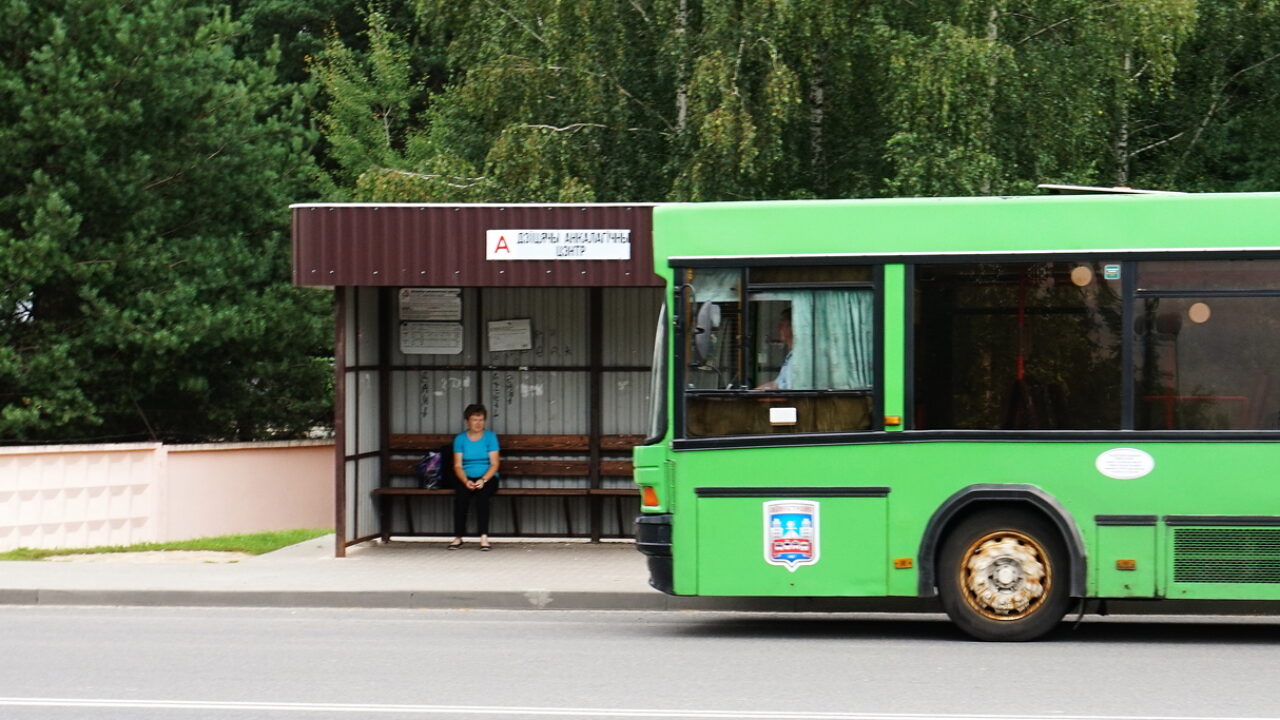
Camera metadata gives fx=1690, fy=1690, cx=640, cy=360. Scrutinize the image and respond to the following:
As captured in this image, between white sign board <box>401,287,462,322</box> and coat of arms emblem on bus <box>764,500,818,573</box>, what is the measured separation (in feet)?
21.8

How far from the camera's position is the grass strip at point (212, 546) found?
1677cm

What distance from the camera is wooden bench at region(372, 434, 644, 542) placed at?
16547mm

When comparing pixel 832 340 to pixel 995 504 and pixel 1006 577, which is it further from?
pixel 1006 577

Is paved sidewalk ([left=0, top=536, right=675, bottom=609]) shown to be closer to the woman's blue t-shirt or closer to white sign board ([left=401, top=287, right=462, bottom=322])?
the woman's blue t-shirt

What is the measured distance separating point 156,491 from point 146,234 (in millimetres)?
3648

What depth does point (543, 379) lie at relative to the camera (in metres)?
16.8

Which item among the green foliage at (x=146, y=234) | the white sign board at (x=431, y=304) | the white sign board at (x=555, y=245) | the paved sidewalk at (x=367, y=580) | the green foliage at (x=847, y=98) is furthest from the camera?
the green foliage at (x=847, y=98)

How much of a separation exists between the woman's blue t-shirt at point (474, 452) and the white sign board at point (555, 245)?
2.08m

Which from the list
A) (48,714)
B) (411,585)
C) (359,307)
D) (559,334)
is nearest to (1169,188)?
(559,334)

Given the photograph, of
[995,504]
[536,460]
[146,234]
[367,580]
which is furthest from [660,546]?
[146,234]

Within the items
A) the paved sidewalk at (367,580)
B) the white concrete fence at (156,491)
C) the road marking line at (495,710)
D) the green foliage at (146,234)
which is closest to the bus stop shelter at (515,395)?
the paved sidewalk at (367,580)

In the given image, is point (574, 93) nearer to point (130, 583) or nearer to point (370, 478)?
point (370, 478)

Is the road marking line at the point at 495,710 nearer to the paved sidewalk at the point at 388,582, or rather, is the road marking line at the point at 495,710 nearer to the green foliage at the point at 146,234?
the paved sidewalk at the point at 388,582

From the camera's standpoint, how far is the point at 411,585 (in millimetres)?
13484
